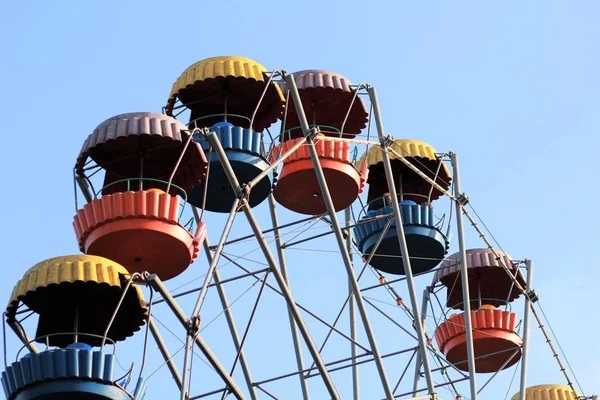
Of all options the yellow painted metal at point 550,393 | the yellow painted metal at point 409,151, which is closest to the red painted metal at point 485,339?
the yellow painted metal at point 550,393

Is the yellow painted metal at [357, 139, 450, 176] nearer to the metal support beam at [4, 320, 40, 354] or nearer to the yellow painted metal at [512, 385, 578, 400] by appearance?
the yellow painted metal at [512, 385, 578, 400]

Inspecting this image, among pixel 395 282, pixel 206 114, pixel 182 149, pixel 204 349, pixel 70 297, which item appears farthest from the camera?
pixel 395 282

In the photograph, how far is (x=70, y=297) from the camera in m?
23.7

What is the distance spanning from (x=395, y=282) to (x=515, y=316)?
3091 millimetres

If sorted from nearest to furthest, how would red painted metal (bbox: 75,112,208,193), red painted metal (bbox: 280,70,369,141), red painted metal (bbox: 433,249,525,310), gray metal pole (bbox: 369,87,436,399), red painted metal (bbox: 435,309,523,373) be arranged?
red painted metal (bbox: 75,112,208,193) < gray metal pole (bbox: 369,87,436,399) < red painted metal (bbox: 280,70,369,141) < red painted metal (bbox: 435,309,523,373) < red painted metal (bbox: 433,249,525,310)

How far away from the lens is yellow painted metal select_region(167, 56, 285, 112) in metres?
27.3

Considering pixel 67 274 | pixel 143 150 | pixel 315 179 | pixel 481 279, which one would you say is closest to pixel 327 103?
pixel 315 179

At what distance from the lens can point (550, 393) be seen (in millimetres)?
32969

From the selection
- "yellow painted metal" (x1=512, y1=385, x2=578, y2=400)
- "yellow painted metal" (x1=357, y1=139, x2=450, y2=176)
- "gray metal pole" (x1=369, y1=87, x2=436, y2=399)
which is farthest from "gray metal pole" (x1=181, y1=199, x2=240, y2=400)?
"yellow painted metal" (x1=512, y1=385, x2=578, y2=400)

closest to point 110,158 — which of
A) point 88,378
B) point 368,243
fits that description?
point 88,378

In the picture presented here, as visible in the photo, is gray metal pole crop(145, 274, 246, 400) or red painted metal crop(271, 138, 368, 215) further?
red painted metal crop(271, 138, 368, 215)

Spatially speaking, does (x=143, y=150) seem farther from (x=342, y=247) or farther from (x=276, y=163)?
(x=342, y=247)

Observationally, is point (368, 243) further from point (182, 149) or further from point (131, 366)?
point (131, 366)

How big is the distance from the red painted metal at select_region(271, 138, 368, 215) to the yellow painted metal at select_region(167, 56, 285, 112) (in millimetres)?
1469
